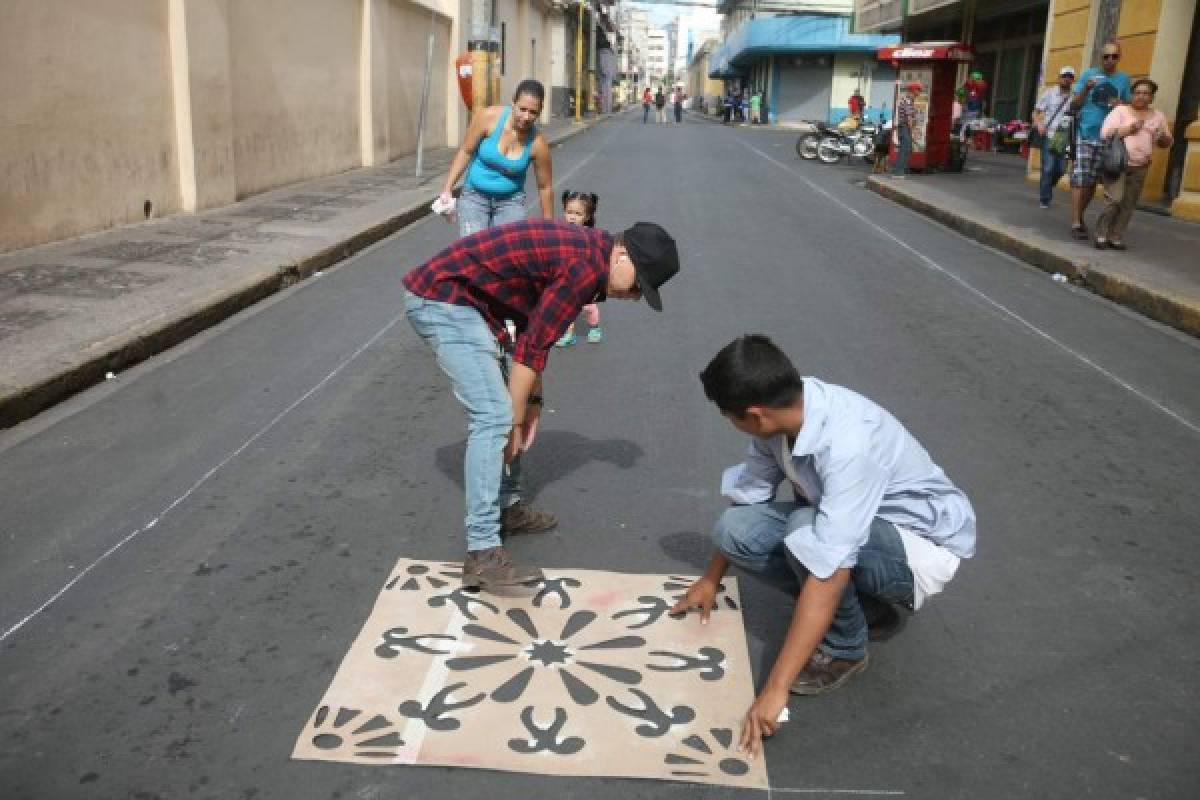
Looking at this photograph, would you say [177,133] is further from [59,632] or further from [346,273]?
[59,632]

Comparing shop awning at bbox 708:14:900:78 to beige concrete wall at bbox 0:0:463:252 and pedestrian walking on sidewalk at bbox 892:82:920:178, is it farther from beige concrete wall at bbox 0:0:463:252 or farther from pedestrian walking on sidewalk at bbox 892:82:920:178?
beige concrete wall at bbox 0:0:463:252

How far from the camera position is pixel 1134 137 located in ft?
33.5

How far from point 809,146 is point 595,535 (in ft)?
73.4

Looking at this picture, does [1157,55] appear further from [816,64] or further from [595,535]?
[816,64]

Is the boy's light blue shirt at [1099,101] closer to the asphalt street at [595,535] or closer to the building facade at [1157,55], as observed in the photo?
the building facade at [1157,55]

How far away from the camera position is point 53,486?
4.49 m

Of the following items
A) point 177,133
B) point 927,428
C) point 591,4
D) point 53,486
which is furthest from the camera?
point 591,4

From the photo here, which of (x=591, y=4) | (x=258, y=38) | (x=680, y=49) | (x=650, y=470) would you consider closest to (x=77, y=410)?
(x=650, y=470)

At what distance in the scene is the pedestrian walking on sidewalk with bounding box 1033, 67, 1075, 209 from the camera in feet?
44.9

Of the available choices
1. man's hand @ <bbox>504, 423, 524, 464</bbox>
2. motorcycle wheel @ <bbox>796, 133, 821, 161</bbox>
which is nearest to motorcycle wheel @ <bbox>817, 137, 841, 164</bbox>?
motorcycle wheel @ <bbox>796, 133, 821, 161</bbox>

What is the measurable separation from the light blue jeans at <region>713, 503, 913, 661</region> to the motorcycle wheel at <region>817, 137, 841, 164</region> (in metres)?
22.7

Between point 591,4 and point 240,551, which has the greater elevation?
point 591,4

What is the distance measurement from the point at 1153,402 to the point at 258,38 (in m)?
12.3

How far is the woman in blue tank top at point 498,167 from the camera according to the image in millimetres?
6520
